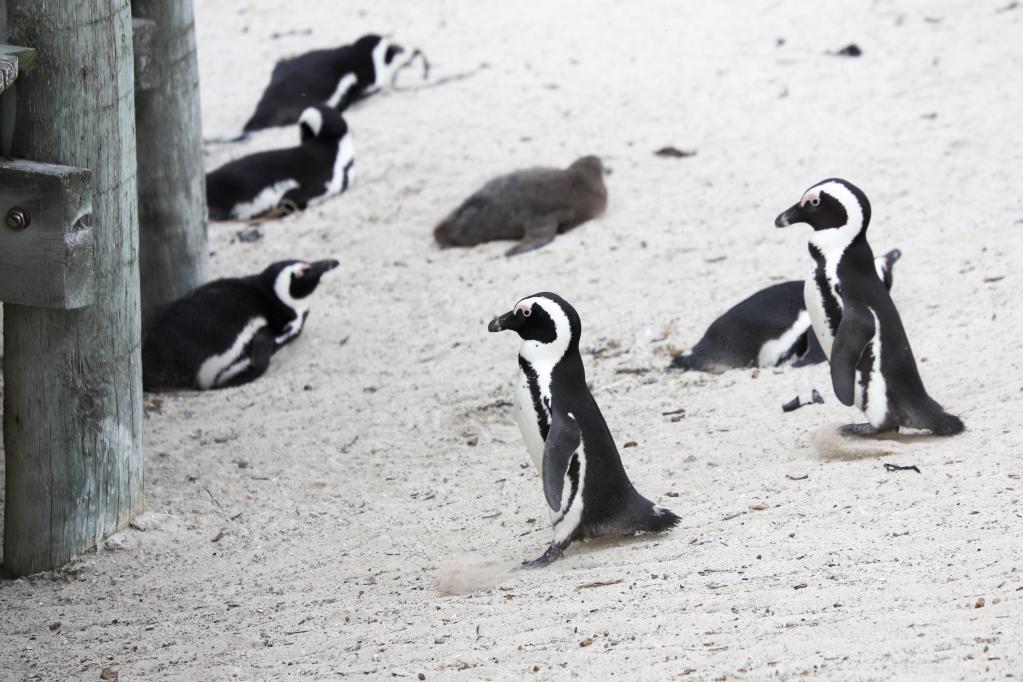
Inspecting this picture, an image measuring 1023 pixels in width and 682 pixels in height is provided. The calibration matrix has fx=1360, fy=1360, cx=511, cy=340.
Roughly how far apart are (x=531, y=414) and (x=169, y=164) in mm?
3209

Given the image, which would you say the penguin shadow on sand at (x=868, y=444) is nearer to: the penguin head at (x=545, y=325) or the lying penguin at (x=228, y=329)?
the penguin head at (x=545, y=325)

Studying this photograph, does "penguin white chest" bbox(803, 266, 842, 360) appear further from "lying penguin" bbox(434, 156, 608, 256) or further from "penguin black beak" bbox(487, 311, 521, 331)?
"lying penguin" bbox(434, 156, 608, 256)

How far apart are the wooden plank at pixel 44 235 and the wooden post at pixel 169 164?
2.18 meters

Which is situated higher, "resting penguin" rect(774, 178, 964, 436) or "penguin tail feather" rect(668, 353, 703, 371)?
"resting penguin" rect(774, 178, 964, 436)

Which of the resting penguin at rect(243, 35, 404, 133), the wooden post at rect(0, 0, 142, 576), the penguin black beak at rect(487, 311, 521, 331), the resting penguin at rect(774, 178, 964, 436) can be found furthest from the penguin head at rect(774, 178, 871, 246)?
the resting penguin at rect(243, 35, 404, 133)

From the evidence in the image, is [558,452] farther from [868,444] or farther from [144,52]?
[144,52]

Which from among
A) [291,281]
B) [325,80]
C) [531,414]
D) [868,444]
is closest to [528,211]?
[291,281]

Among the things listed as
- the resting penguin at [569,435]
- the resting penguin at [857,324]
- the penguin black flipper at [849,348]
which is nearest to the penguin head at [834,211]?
the resting penguin at [857,324]

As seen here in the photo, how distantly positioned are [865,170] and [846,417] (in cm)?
289

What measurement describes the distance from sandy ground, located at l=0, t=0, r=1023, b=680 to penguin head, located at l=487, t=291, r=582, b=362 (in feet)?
2.09

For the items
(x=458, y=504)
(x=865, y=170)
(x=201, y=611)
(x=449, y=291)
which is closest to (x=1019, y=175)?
(x=865, y=170)

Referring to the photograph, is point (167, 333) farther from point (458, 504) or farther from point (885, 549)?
point (885, 549)

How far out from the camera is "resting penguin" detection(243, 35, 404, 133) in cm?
1020

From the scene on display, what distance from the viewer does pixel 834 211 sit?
5059mm
